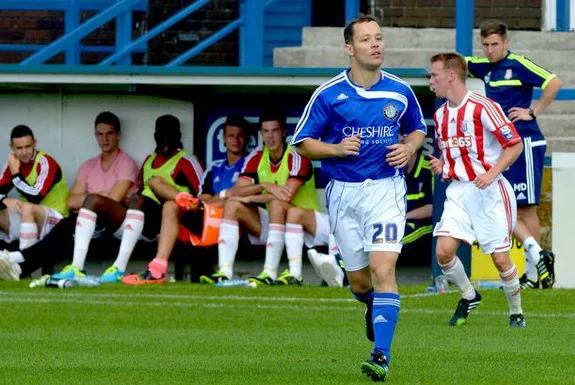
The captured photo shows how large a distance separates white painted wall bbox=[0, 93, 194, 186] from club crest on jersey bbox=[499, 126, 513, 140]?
606 centimetres

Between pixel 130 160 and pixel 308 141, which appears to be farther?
pixel 130 160

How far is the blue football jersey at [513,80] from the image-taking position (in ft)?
45.3

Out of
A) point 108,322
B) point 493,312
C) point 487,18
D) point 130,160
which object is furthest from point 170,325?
point 487,18

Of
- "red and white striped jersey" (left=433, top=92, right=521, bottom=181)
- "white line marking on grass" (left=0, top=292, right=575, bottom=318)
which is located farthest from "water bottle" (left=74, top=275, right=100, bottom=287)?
"red and white striped jersey" (left=433, top=92, right=521, bottom=181)

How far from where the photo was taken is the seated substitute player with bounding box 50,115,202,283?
1501 cm

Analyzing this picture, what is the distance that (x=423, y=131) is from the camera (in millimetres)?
8406

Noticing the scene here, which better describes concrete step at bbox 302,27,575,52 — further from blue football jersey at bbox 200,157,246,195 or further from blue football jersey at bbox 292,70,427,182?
blue football jersey at bbox 292,70,427,182

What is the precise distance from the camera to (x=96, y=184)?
15.9 metres

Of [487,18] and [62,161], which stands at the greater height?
[487,18]

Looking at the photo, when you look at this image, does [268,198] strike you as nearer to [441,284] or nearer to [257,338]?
[441,284]

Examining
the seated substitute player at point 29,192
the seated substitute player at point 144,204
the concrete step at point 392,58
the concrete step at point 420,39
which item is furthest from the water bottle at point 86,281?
the concrete step at point 420,39

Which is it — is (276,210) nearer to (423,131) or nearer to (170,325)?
(170,325)

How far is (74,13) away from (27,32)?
11.8 ft

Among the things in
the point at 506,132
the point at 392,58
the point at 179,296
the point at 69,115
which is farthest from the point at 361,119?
the point at 392,58
